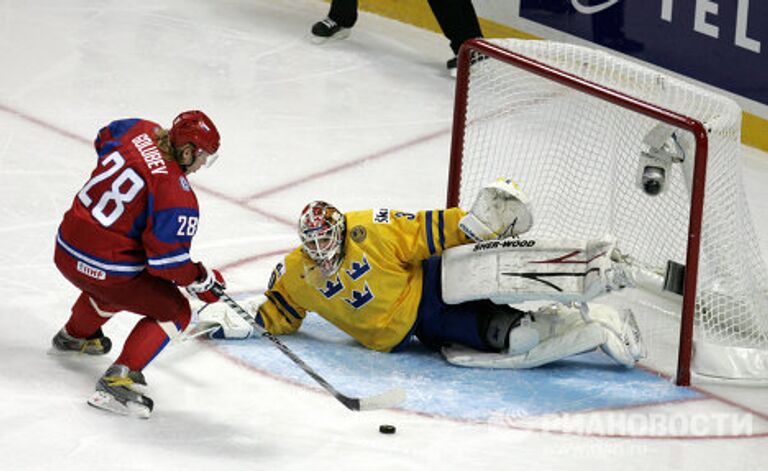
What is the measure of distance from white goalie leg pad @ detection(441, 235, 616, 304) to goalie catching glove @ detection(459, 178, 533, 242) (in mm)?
32

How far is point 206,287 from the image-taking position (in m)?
4.48

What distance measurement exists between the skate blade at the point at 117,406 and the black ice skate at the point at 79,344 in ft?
1.01

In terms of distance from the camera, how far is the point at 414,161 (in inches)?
261

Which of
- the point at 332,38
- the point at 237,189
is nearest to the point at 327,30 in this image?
the point at 332,38

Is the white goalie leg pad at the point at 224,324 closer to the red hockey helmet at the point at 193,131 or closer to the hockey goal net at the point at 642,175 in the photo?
the red hockey helmet at the point at 193,131

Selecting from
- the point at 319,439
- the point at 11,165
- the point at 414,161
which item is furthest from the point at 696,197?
the point at 11,165

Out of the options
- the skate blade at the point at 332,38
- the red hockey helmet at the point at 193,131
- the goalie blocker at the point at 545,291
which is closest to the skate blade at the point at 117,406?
the red hockey helmet at the point at 193,131

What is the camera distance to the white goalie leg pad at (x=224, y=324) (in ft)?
16.4

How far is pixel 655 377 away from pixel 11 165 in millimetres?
2470

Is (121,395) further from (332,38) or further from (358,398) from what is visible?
(332,38)

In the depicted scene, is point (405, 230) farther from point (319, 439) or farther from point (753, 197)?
point (753, 197)

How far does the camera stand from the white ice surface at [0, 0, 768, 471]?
446 centimetres

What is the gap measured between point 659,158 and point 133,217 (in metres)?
1.51

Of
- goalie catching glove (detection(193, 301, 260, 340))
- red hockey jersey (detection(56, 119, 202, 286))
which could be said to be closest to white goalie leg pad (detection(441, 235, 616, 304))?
goalie catching glove (detection(193, 301, 260, 340))
